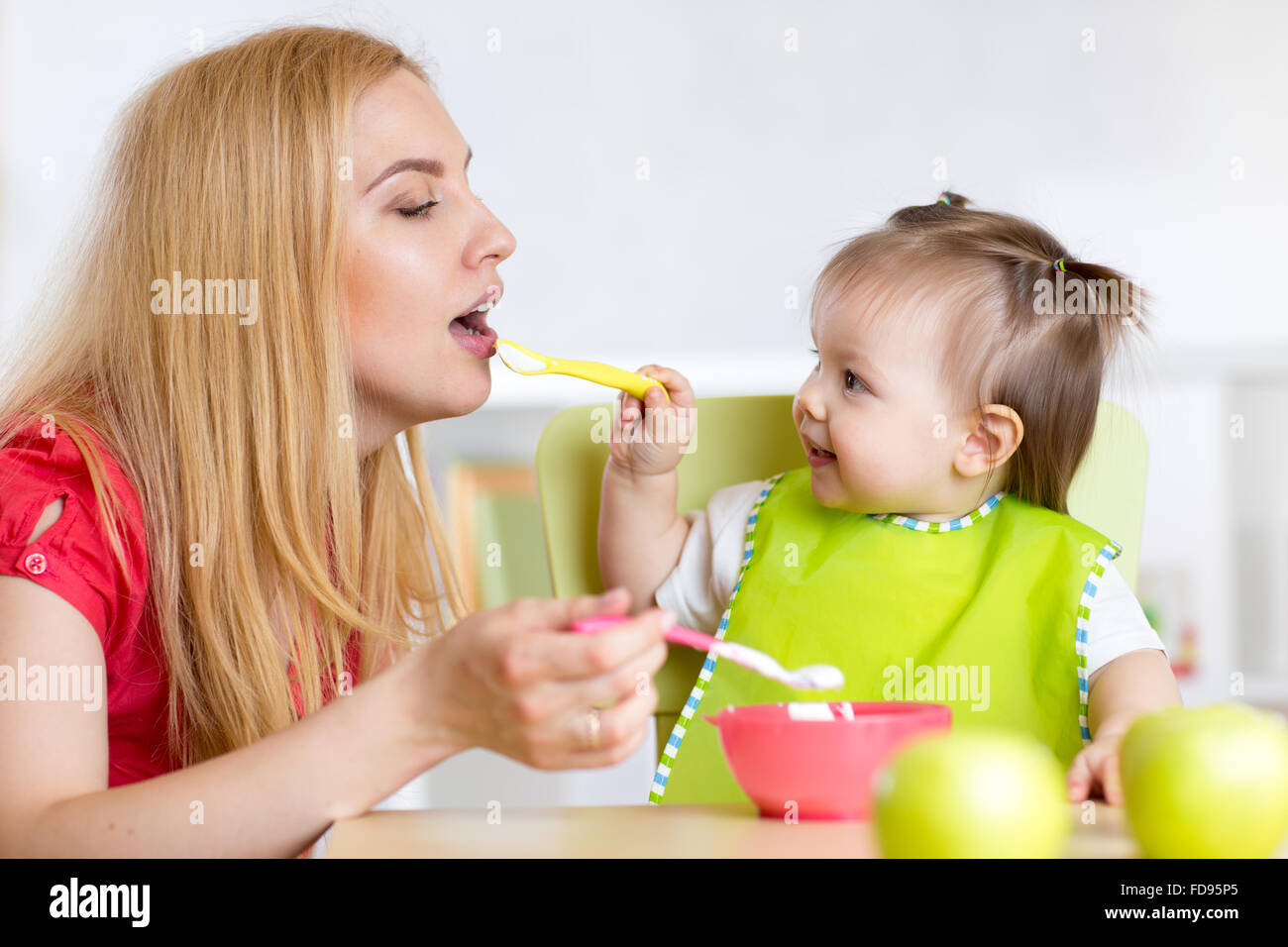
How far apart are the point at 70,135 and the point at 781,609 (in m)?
2.55

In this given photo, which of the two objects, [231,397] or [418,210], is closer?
[231,397]

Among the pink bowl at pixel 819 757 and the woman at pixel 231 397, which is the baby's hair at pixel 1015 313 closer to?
the woman at pixel 231 397

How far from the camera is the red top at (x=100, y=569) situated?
0.87 metres

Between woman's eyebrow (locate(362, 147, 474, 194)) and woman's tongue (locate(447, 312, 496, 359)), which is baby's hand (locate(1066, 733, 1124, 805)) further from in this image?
woman's eyebrow (locate(362, 147, 474, 194))

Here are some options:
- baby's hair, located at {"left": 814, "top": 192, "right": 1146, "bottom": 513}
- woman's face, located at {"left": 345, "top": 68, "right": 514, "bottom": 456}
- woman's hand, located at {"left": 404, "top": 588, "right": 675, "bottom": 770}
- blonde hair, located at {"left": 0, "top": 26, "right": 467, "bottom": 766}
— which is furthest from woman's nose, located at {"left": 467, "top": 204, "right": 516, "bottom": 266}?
woman's hand, located at {"left": 404, "top": 588, "right": 675, "bottom": 770}

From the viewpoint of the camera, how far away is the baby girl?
1.10 meters

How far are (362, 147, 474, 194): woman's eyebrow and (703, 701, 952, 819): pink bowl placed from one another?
28.0 inches

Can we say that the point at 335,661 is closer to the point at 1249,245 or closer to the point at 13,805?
the point at 13,805

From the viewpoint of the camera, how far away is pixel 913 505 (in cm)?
120

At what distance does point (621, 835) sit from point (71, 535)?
0.51 m

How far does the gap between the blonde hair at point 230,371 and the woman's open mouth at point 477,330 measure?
0.41 feet

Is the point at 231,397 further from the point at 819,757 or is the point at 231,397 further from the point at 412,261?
the point at 819,757

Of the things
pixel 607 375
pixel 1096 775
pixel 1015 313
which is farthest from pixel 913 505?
pixel 1096 775
